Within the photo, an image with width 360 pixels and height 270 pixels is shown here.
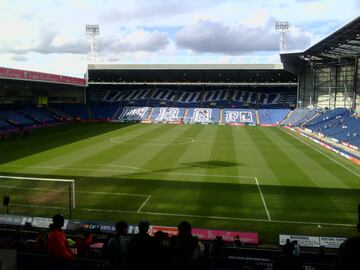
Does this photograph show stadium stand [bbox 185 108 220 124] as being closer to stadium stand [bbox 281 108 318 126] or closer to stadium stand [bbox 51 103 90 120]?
stadium stand [bbox 281 108 318 126]

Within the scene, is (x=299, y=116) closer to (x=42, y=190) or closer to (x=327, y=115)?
(x=327, y=115)

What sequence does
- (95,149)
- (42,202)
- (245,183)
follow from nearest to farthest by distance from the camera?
(42,202) → (245,183) → (95,149)

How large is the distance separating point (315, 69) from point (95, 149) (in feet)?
145

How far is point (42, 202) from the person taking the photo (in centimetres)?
1970

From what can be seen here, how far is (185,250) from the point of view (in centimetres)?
576

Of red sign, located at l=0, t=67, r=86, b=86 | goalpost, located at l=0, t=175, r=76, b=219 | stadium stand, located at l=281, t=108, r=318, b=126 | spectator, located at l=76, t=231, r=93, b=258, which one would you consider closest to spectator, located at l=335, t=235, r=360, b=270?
spectator, located at l=76, t=231, r=93, b=258

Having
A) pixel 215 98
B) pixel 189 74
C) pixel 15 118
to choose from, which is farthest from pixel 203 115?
pixel 15 118

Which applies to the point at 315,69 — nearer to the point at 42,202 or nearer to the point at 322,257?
the point at 42,202

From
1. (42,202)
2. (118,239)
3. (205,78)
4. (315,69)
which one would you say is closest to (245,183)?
(42,202)

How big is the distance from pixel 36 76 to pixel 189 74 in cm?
3259

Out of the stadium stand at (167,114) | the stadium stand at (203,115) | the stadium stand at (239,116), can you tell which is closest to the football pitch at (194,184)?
the stadium stand at (239,116)

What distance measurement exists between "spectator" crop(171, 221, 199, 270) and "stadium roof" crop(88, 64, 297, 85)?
212 feet

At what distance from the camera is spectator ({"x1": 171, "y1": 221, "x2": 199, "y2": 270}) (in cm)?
571

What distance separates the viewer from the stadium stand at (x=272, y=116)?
235 feet
